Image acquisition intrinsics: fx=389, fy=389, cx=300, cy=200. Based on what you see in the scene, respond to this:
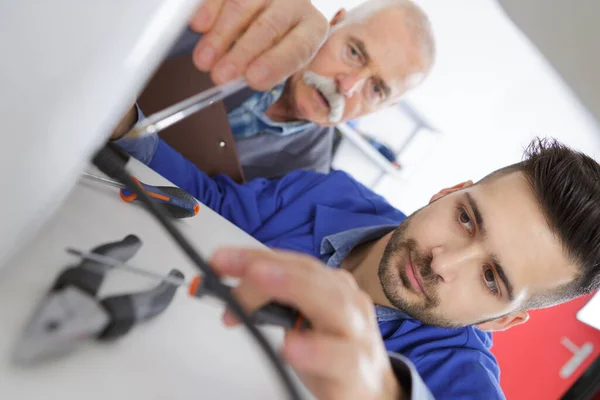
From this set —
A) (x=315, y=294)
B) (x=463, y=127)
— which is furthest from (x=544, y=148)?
(x=315, y=294)

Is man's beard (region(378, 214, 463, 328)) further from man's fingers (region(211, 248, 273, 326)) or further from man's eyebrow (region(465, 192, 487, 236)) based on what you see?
man's fingers (region(211, 248, 273, 326))

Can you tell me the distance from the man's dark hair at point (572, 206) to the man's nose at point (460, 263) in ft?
0.39

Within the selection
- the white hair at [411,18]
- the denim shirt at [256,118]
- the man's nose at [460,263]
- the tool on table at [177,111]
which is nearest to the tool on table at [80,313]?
the tool on table at [177,111]

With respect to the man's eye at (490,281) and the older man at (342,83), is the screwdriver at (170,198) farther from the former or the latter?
the older man at (342,83)

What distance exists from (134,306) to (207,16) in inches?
10.9

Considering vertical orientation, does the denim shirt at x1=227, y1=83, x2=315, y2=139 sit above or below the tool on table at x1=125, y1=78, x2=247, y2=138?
below

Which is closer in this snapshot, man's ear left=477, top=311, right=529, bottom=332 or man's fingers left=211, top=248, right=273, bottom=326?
man's fingers left=211, top=248, right=273, bottom=326

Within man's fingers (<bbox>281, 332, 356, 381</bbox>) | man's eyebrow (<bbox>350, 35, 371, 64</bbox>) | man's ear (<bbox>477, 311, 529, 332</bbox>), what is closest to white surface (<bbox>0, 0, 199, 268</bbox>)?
man's fingers (<bbox>281, 332, 356, 381</bbox>)

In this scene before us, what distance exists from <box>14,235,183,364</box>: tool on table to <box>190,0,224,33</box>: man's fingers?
234 millimetres

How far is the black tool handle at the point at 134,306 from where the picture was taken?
0.22 meters

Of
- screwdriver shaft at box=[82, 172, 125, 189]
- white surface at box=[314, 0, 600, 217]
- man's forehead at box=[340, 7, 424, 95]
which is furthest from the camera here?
white surface at box=[314, 0, 600, 217]

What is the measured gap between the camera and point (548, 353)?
3.67 ft

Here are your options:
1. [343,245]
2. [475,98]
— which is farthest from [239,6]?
[475,98]

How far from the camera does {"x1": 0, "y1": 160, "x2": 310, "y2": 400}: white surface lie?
205 mm
